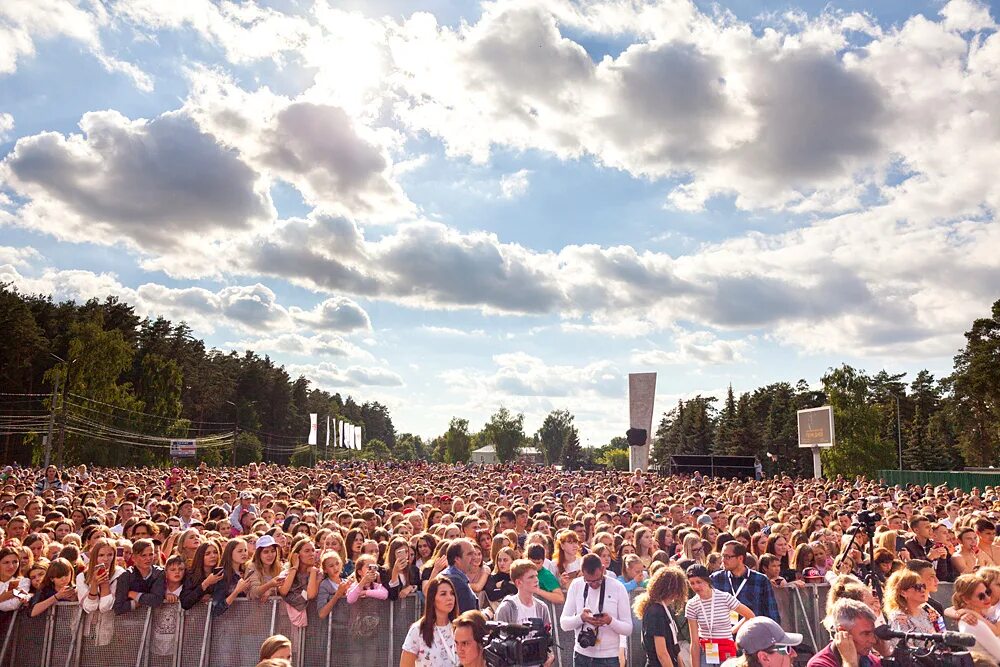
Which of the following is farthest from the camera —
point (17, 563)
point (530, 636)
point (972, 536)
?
point (972, 536)

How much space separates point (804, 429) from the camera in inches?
1838

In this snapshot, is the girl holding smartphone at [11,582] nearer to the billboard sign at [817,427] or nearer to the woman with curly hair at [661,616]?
the woman with curly hair at [661,616]

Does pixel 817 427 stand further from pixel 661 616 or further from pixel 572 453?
pixel 572 453

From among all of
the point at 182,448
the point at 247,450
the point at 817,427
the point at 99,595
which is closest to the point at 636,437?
the point at 817,427

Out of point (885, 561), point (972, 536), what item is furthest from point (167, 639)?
point (972, 536)

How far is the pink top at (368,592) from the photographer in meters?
7.61

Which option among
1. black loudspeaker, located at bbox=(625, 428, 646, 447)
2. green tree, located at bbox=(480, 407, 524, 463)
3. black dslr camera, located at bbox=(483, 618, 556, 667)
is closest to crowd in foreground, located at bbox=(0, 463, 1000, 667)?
black dslr camera, located at bbox=(483, 618, 556, 667)

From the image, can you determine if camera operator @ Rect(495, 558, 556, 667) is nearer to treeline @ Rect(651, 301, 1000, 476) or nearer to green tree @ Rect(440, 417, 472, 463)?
treeline @ Rect(651, 301, 1000, 476)

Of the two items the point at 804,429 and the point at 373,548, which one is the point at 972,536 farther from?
the point at 804,429

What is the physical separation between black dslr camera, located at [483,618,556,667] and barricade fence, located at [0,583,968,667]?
3103 mm

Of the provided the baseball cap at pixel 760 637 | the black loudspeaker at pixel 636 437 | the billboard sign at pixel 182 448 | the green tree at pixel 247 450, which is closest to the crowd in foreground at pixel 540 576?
the baseball cap at pixel 760 637

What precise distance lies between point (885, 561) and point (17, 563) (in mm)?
9100

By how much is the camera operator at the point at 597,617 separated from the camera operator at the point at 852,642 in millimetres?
2010

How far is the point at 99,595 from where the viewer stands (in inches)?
300
